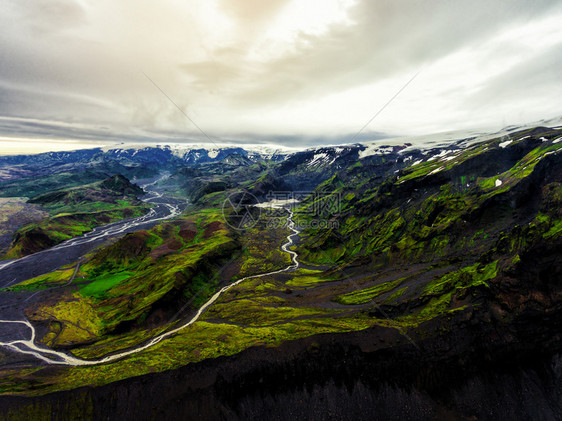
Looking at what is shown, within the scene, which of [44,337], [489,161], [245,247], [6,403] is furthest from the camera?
[245,247]

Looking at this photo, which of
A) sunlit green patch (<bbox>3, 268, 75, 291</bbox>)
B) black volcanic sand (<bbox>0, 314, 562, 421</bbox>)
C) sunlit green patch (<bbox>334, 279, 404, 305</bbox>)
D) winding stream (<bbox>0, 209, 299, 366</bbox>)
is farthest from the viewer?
sunlit green patch (<bbox>3, 268, 75, 291</bbox>)

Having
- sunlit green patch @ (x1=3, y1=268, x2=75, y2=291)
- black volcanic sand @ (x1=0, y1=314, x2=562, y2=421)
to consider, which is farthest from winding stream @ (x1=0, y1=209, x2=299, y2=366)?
sunlit green patch @ (x1=3, y1=268, x2=75, y2=291)

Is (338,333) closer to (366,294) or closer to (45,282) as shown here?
(366,294)

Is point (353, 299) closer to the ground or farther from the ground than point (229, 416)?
farther from the ground

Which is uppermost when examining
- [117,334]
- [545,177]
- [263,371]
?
[545,177]

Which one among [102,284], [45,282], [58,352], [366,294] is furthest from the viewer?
[45,282]

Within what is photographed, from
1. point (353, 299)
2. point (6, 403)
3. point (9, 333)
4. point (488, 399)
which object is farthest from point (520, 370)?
point (9, 333)

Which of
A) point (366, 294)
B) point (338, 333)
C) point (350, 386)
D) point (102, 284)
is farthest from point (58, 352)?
point (366, 294)

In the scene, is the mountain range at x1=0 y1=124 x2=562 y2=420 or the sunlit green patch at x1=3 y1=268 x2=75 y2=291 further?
the sunlit green patch at x1=3 y1=268 x2=75 y2=291

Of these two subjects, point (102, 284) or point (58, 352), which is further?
point (102, 284)

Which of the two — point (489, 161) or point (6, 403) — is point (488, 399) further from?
point (489, 161)

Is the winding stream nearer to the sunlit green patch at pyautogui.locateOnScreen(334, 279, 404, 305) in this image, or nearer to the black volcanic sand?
the black volcanic sand
